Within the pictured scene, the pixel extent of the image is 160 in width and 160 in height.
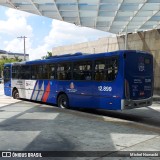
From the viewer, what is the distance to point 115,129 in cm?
953

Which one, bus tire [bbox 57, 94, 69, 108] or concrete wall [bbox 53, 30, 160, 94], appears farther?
concrete wall [bbox 53, 30, 160, 94]

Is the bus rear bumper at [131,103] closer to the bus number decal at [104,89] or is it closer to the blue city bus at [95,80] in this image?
the blue city bus at [95,80]

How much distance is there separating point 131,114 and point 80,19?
1351 cm

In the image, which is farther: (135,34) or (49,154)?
(135,34)

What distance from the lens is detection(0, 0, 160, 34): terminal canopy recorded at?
20.2 metres

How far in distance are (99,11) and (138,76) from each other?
1132cm

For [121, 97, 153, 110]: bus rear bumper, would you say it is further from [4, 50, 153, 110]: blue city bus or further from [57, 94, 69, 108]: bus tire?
[57, 94, 69, 108]: bus tire

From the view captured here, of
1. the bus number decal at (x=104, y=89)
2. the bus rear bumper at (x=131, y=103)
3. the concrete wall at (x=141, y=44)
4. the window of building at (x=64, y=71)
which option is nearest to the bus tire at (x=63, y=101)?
the window of building at (x=64, y=71)

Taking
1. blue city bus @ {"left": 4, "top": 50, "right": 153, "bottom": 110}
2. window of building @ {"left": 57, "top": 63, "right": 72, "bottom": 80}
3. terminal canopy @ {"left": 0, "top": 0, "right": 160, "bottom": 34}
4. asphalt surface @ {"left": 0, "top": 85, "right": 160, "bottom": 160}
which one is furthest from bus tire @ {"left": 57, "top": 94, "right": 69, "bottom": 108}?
terminal canopy @ {"left": 0, "top": 0, "right": 160, "bottom": 34}

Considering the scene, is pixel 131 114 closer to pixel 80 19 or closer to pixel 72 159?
pixel 72 159

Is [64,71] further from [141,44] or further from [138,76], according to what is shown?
[141,44]

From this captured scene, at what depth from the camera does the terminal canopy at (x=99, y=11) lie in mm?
20234

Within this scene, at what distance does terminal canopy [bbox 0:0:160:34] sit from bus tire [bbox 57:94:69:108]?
7.10 meters

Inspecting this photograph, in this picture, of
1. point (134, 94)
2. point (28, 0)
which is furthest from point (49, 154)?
point (28, 0)
